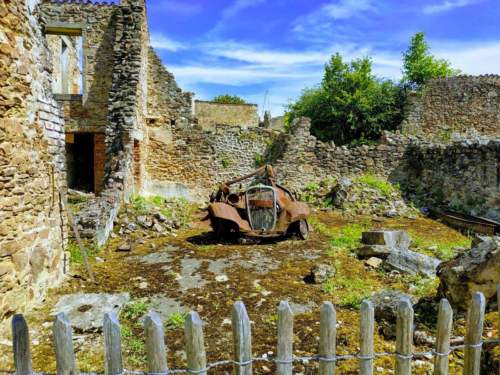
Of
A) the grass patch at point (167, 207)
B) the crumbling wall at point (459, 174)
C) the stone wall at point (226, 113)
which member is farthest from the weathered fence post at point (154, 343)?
the stone wall at point (226, 113)

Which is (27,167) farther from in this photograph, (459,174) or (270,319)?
(459,174)

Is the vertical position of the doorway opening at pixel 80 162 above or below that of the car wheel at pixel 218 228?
above

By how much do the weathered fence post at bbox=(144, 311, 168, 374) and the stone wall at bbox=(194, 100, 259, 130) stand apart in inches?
864

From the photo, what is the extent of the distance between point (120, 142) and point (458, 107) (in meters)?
15.0

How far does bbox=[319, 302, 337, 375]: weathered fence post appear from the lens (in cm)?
200

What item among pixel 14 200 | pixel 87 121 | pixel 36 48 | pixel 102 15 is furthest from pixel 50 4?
pixel 14 200

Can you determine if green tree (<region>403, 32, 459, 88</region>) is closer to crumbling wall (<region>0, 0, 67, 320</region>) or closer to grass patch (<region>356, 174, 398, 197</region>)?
grass patch (<region>356, 174, 398, 197</region>)

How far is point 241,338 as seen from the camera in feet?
6.45

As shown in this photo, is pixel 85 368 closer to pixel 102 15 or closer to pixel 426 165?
pixel 102 15

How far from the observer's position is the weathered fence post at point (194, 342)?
6.15ft

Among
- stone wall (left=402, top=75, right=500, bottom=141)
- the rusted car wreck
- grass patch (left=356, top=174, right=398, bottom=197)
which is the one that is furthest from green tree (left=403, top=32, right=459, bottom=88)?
the rusted car wreck

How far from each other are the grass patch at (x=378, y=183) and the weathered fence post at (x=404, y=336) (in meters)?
10.2

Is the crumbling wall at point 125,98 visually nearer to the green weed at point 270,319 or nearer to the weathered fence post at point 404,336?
the green weed at point 270,319

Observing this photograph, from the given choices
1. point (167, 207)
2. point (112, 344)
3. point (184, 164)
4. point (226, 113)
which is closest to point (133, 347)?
point (112, 344)
